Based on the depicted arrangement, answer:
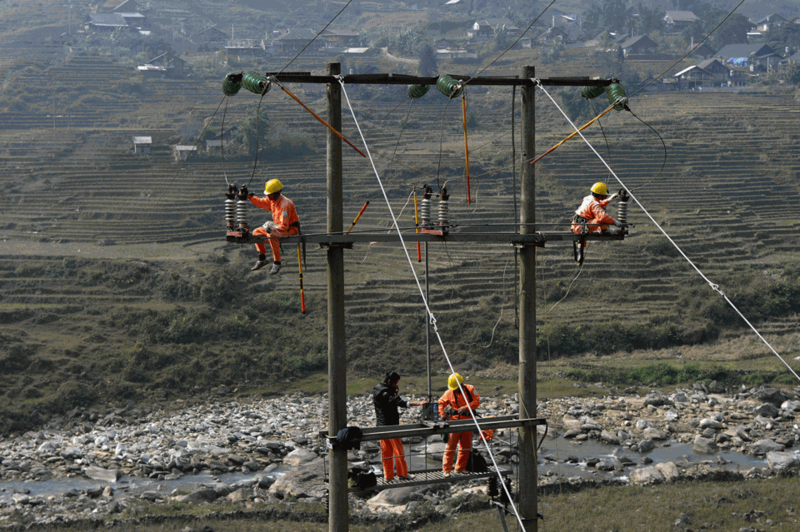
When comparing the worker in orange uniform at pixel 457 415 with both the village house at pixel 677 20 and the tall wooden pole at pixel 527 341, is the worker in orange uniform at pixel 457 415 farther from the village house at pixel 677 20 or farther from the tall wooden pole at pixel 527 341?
the village house at pixel 677 20

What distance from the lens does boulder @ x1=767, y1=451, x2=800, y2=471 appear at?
754 inches

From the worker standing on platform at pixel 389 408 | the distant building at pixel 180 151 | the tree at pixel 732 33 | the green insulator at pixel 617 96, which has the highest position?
the tree at pixel 732 33

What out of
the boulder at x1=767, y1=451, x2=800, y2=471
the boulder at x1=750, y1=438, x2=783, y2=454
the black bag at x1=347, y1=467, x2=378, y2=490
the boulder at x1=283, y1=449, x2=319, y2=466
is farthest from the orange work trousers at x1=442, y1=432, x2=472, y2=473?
the boulder at x1=750, y1=438, x2=783, y2=454

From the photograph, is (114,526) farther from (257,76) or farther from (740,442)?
(740,442)

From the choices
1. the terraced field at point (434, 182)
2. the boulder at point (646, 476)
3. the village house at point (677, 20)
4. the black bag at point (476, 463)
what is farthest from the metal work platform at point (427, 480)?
the village house at point (677, 20)

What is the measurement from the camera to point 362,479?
9.59m

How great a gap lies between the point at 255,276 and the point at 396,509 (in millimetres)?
23070

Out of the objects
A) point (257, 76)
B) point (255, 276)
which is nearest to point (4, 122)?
point (255, 276)

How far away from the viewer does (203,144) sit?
57.7 m

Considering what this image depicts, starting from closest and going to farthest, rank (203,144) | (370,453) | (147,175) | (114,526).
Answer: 1. (114,526)
2. (370,453)
3. (147,175)
4. (203,144)

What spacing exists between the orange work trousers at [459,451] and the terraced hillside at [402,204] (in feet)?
39.2

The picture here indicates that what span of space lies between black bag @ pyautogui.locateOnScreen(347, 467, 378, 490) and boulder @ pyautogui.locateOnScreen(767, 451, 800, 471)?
1350cm

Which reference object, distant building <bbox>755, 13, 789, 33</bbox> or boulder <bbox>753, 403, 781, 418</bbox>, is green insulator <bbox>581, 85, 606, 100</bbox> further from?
distant building <bbox>755, 13, 789, 33</bbox>

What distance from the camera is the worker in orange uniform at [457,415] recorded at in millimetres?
10859
